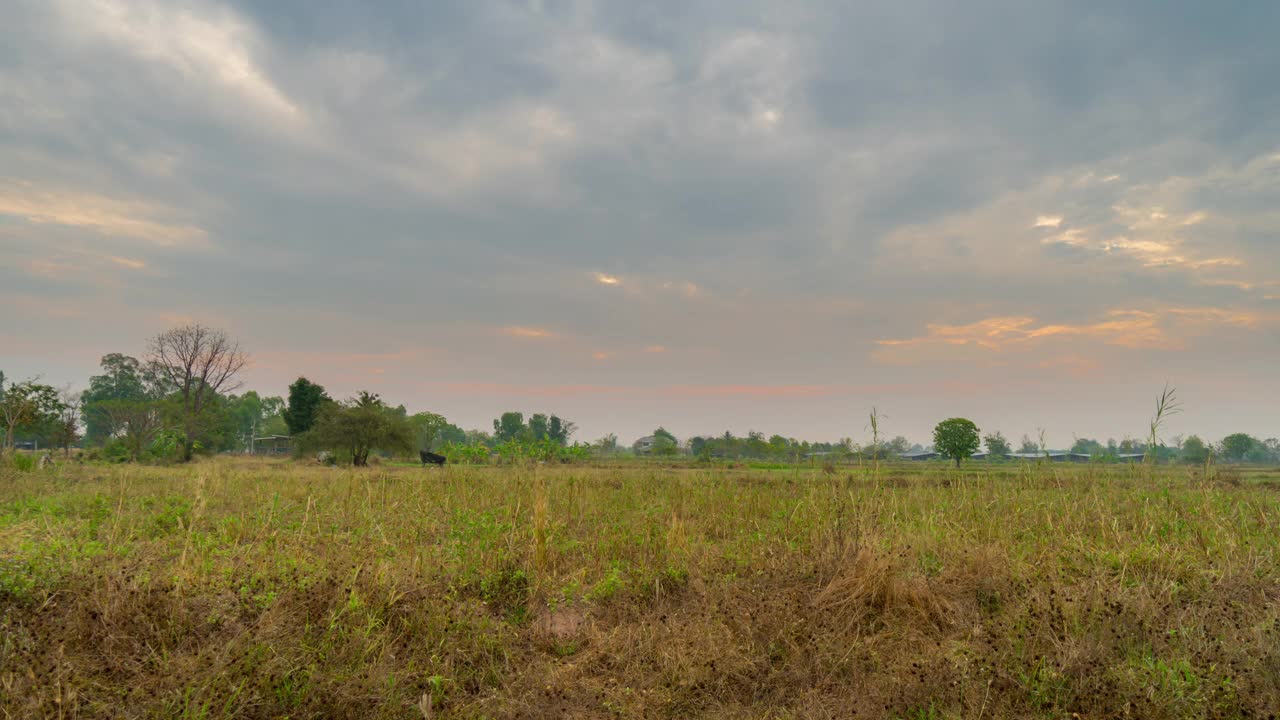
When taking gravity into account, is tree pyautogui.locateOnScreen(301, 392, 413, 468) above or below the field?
above

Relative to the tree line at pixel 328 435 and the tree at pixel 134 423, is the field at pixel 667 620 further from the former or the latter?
the tree at pixel 134 423

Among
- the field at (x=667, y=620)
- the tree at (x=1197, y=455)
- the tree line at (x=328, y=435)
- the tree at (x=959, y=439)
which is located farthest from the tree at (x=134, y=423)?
the tree at (x=959, y=439)

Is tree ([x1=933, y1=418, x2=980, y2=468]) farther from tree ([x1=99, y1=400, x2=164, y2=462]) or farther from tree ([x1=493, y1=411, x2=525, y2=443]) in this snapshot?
tree ([x1=493, y1=411, x2=525, y2=443])

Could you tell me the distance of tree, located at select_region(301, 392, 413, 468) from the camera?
30.4m

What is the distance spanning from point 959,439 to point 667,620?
3940cm

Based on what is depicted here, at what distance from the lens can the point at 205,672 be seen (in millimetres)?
3627

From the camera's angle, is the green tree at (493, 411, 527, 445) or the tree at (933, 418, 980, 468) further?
the green tree at (493, 411, 527, 445)

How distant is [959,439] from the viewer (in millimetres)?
38656

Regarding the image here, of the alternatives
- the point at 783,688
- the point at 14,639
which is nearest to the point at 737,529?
the point at 783,688

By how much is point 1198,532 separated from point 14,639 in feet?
32.1

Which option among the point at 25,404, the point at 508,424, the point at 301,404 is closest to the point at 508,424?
the point at 508,424

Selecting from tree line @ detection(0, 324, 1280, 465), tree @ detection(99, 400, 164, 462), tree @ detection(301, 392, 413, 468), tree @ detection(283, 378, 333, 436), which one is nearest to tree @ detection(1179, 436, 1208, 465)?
tree line @ detection(0, 324, 1280, 465)

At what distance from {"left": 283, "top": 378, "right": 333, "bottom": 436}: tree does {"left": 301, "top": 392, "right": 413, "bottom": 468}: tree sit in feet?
43.1

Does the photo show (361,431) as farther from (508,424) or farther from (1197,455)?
(508,424)
